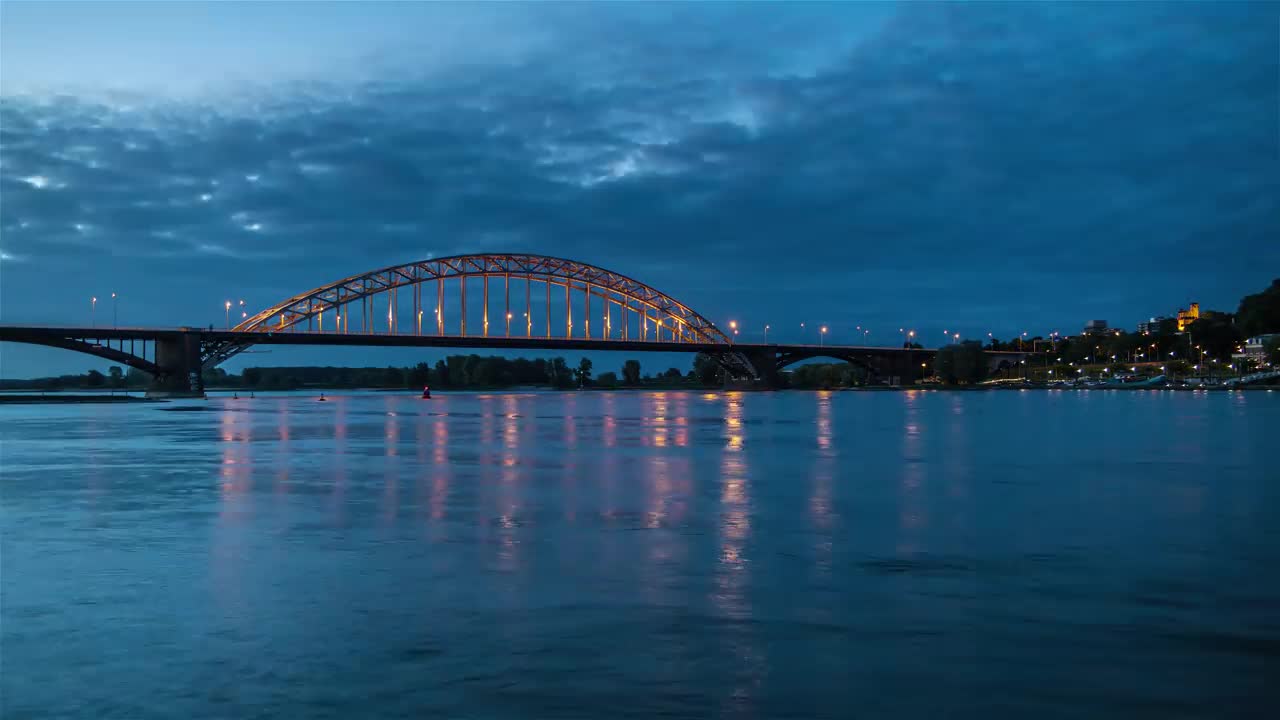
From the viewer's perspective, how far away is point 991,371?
17850 cm

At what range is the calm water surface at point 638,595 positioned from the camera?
17.7 ft

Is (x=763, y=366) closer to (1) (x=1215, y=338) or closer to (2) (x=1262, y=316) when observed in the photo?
(1) (x=1215, y=338)

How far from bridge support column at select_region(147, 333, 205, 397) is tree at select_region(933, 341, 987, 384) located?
111 meters

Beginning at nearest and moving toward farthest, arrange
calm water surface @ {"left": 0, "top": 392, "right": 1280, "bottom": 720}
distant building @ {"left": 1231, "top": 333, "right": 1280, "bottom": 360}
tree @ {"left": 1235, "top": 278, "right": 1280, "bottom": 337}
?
calm water surface @ {"left": 0, "top": 392, "right": 1280, "bottom": 720}, distant building @ {"left": 1231, "top": 333, "right": 1280, "bottom": 360}, tree @ {"left": 1235, "top": 278, "right": 1280, "bottom": 337}

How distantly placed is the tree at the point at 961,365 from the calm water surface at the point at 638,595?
13830 centimetres

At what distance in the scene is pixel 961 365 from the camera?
15050cm

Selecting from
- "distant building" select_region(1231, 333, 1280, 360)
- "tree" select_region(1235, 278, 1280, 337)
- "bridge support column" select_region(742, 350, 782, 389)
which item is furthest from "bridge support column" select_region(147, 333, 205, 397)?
"tree" select_region(1235, 278, 1280, 337)

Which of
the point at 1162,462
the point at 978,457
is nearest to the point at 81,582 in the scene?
the point at 978,457

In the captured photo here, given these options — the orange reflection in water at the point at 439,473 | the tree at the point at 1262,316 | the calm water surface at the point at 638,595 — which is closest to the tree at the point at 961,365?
the tree at the point at 1262,316

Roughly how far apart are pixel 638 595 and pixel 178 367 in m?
86.0

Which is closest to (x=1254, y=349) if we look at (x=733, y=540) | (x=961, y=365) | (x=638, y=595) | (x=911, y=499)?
(x=961, y=365)

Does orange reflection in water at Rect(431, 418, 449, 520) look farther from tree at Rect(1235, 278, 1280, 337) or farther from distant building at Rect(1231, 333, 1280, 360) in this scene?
tree at Rect(1235, 278, 1280, 337)

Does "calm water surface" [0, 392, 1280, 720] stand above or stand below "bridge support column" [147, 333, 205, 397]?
below

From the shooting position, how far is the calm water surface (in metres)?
5.40
